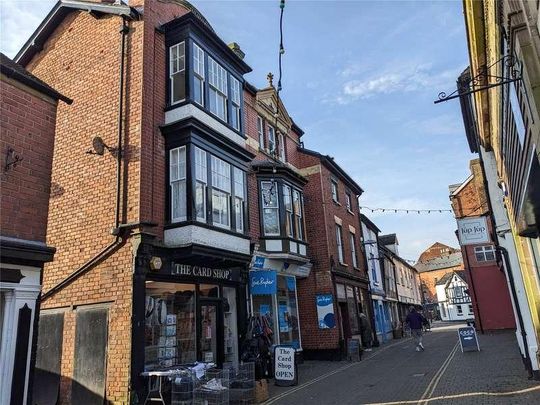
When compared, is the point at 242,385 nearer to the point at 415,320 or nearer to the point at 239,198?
the point at 239,198

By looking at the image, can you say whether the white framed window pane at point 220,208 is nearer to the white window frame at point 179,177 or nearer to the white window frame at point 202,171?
the white window frame at point 202,171

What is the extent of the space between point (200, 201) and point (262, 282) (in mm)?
3912

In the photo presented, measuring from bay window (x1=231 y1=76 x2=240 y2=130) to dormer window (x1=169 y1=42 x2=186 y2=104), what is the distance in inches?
89.1

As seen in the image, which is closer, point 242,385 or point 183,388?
point 183,388

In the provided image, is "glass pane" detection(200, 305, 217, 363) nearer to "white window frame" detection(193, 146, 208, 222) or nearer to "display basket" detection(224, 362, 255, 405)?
"display basket" detection(224, 362, 255, 405)

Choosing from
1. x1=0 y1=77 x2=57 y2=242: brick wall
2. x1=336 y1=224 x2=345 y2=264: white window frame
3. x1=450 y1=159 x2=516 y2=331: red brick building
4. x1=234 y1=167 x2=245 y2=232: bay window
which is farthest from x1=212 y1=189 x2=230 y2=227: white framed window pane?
x1=450 y1=159 x2=516 y2=331: red brick building

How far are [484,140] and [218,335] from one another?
9360 mm

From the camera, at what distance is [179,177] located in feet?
38.8

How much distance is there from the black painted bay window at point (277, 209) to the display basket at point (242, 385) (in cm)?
681

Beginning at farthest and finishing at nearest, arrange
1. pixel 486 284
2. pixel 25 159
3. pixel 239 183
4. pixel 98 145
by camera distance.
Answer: pixel 486 284
pixel 239 183
pixel 98 145
pixel 25 159

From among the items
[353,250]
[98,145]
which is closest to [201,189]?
[98,145]

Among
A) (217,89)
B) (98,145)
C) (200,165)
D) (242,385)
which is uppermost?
(217,89)

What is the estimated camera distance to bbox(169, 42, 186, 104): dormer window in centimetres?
1245

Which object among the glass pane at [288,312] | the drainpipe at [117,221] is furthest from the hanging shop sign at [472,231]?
the drainpipe at [117,221]
